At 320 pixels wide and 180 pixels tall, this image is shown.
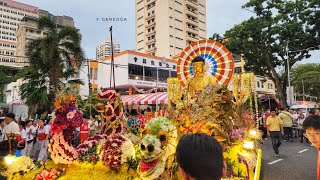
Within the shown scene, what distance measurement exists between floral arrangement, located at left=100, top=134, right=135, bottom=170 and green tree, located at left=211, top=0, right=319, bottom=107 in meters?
20.2

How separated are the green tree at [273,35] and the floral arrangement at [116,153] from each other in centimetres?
2020

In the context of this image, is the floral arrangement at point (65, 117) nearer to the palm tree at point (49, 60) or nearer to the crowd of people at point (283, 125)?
the crowd of people at point (283, 125)

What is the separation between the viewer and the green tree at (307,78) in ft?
139

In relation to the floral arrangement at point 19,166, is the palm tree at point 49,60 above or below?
above

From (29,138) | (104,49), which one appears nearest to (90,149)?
(29,138)

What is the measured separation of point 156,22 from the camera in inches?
2211

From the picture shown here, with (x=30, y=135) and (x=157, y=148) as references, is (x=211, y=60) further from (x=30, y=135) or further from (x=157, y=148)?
(x=30, y=135)

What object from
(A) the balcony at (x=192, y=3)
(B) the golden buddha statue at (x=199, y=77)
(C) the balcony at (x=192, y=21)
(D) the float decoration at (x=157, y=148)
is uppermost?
(A) the balcony at (x=192, y=3)

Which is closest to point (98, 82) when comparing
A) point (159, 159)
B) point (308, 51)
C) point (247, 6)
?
point (247, 6)

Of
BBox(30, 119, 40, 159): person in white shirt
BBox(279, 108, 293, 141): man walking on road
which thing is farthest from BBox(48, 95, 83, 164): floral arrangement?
BBox(279, 108, 293, 141): man walking on road

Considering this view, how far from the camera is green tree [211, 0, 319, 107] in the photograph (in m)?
21.9

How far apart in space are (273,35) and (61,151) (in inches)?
862

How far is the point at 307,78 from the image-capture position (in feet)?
142

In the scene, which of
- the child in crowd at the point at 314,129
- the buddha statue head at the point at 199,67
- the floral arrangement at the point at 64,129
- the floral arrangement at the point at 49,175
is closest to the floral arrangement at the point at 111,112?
the floral arrangement at the point at 64,129
